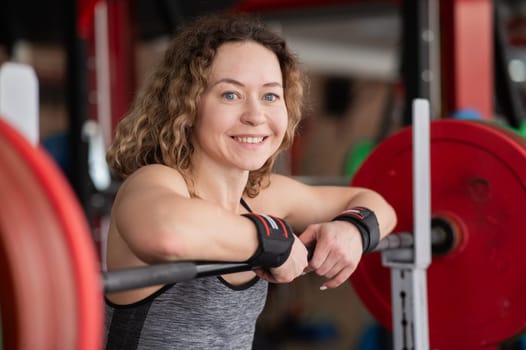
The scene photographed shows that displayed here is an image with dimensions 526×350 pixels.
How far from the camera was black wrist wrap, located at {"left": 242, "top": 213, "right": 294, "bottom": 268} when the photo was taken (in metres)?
1.04

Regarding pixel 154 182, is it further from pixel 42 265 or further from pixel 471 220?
pixel 471 220

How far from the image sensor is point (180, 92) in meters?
1.24

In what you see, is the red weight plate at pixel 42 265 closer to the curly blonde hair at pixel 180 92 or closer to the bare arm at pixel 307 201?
the curly blonde hair at pixel 180 92

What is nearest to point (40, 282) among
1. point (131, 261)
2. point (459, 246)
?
point (131, 261)

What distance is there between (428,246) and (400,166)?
8.7 inches

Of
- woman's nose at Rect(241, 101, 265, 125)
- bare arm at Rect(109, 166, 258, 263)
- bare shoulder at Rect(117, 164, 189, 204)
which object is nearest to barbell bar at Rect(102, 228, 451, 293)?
bare arm at Rect(109, 166, 258, 263)

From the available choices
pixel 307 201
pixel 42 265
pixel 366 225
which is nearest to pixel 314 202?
pixel 307 201

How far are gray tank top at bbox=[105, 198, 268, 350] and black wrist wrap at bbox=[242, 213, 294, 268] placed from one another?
0.18 meters

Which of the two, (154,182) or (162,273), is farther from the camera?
(154,182)

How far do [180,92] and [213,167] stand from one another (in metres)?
0.14

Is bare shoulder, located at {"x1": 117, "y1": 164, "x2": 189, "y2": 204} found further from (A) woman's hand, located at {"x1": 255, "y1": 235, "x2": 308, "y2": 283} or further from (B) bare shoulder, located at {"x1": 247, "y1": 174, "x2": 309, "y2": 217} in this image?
(B) bare shoulder, located at {"x1": 247, "y1": 174, "x2": 309, "y2": 217}

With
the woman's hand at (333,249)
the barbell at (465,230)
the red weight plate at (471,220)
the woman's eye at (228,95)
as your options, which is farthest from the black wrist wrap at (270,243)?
the red weight plate at (471,220)

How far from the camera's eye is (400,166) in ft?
5.35

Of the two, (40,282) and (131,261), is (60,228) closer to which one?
(40,282)
